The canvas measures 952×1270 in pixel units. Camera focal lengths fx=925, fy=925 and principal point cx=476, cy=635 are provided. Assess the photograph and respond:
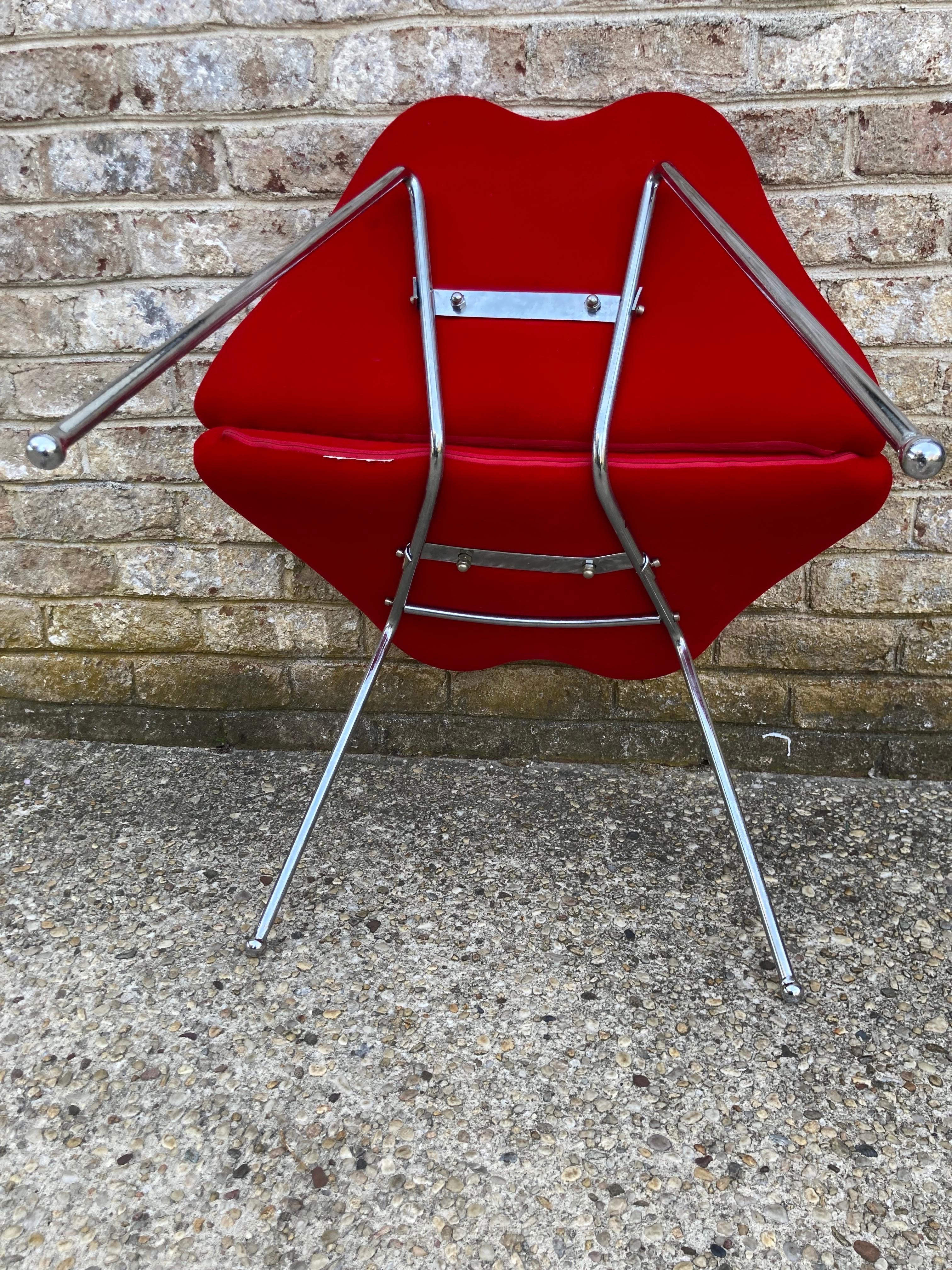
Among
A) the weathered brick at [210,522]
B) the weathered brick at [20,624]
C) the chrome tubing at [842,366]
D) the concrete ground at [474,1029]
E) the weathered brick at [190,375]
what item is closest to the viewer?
the chrome tubing at [842,366]

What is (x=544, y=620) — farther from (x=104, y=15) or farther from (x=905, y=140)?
(x=104, y=15)

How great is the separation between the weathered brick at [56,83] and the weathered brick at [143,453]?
47cm

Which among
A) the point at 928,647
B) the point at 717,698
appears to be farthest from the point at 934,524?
the point at 717,698

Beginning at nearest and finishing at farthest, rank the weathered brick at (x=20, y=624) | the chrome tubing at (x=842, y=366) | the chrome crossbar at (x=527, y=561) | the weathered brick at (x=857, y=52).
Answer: the chrome tubing at (x=842, y=366) → the chrome crossbar at (x=527, y=561) → the weathered brick at (x=857, y=52) → the weathered brick at (x=20, y=624)

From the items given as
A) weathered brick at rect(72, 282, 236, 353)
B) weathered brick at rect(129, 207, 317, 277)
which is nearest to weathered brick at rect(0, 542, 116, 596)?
weathered brick at rect(72, 282, 236, 353)

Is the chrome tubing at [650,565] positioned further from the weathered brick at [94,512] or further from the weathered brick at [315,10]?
the weathered brick at [94,512]

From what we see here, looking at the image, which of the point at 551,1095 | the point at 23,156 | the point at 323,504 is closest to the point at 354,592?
the point at 323,504

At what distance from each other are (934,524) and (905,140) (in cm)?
56

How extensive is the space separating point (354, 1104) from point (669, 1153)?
1.07 ft

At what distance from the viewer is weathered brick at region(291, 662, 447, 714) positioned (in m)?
1.66

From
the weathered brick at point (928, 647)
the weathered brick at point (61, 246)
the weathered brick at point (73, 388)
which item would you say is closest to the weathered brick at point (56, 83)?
the weathered brick at point (61, 246)

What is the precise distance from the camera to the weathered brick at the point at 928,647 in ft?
5.00

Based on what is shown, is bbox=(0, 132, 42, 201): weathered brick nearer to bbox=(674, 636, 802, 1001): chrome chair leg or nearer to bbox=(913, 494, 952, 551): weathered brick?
bbox=(674, 636, 802, 1001): chrome chair leg

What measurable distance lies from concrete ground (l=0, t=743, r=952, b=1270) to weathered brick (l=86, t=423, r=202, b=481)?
20.7 inches
